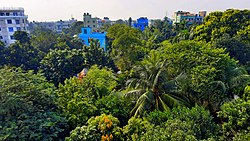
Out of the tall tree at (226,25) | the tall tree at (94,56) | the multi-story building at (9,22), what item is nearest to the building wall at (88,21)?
the multi-story building at (9,22)

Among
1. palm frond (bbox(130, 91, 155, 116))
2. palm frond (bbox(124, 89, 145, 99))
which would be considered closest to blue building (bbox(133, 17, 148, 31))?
Answer: palm frond (bbox(124, 89, 145, 99))

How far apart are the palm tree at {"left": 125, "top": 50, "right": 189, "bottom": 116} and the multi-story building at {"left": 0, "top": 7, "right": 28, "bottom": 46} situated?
102ft

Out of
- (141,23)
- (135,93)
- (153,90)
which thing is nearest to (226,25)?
(153,90)

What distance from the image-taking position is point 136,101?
11992mm

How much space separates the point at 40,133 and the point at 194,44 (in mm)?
11257

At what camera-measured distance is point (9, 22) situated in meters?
35.2

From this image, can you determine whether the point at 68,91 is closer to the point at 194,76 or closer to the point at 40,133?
the point at 40,133

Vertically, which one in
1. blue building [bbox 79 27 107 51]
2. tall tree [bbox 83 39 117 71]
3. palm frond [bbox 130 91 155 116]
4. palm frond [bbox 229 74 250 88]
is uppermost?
blue building [bbox 79 27 107 51]

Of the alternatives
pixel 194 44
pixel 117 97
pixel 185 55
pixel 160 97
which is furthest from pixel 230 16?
pixel 117 97

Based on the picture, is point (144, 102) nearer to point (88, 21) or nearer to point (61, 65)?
point (61, 65)

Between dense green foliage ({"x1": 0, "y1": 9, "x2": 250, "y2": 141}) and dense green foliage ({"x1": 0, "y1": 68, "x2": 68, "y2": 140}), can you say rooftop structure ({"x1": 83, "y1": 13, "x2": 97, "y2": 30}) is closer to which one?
dense green foliage ({"x1": 0, "y1": 9, "x2": 250, "y2": 141})

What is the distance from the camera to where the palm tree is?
11242mm

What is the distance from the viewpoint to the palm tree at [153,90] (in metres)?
11.2

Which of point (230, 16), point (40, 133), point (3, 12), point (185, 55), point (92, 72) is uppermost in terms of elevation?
point (3, 12)
